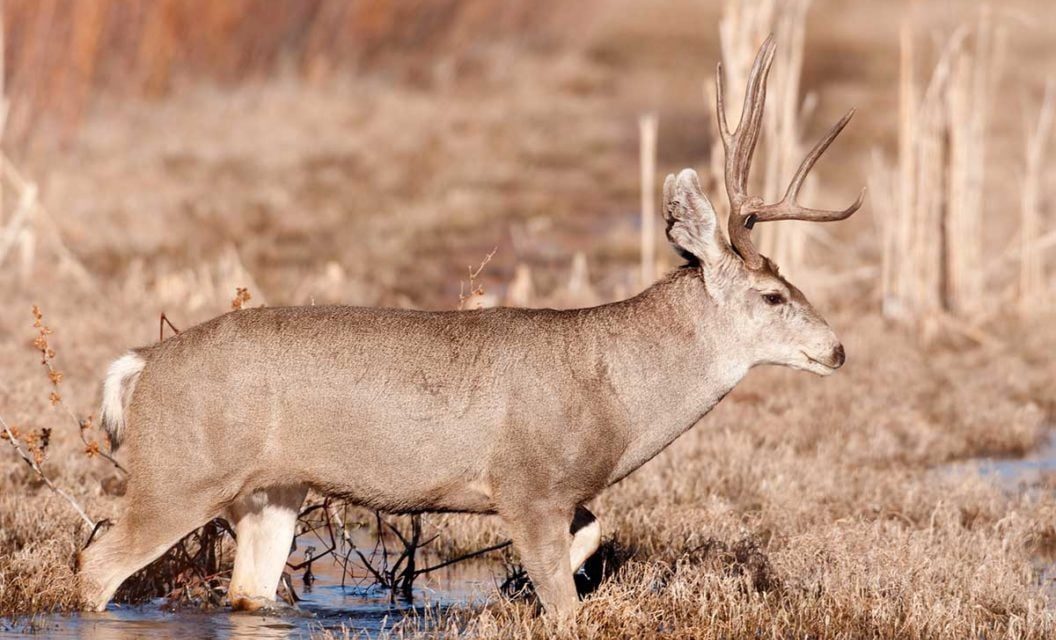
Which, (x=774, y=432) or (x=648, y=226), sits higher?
(x=648, y=226)

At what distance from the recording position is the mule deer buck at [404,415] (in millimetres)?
6926

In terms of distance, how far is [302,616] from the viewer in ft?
25.2

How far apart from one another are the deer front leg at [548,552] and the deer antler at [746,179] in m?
1.47

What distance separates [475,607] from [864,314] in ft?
33.3

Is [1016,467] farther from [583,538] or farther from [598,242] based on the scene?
[598,242]

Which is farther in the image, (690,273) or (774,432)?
(774,432)

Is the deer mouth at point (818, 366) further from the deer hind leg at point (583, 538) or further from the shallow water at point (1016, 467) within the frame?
the shallow water at point (1016, 467)

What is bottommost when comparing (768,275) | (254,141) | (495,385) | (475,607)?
(475,607)

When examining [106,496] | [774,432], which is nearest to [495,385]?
[106,496]

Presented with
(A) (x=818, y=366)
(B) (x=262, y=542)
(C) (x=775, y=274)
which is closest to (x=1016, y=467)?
(A) (x=818, y=366)

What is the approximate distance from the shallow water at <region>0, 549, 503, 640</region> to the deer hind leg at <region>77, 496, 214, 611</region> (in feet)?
0.52

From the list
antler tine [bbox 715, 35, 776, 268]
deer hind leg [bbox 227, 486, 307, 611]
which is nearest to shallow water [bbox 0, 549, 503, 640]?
deer hind leg [bbox 227, 486, 307, 611]

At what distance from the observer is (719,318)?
7.54 m

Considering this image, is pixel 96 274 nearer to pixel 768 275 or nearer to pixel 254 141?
pixel 254 141
